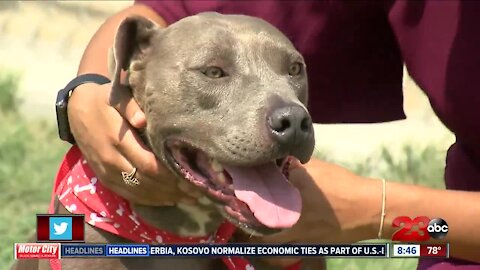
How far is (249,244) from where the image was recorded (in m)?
2.23

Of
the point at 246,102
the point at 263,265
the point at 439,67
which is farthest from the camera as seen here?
the point at 439,67

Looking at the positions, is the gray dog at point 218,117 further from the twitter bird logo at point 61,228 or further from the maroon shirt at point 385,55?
the maroon shirt at point 385,55

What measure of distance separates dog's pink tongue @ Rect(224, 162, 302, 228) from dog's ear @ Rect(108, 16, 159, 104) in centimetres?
40

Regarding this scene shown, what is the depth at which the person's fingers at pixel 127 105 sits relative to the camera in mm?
2117

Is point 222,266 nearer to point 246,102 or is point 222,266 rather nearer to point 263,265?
point 263,265

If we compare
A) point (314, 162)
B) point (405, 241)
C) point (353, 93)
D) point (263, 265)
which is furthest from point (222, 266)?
point (353, 93)

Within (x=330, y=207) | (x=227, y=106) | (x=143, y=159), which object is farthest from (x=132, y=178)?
(x=330, y=207)

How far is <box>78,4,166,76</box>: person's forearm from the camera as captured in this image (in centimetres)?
251

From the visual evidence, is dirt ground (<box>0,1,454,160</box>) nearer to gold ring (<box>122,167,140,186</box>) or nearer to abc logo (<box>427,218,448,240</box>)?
abc logo (<box>427,218,448,240</box>)

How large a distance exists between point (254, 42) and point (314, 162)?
0.40 meters

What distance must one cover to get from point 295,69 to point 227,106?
0.26 metres

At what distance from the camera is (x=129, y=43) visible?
86.4 inches

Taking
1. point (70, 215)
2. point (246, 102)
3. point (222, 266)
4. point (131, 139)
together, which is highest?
point (246, 102)

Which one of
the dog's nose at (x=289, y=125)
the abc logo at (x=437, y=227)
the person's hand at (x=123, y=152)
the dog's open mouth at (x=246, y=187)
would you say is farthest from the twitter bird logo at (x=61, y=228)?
the abc logo at (x=437, y=227)
